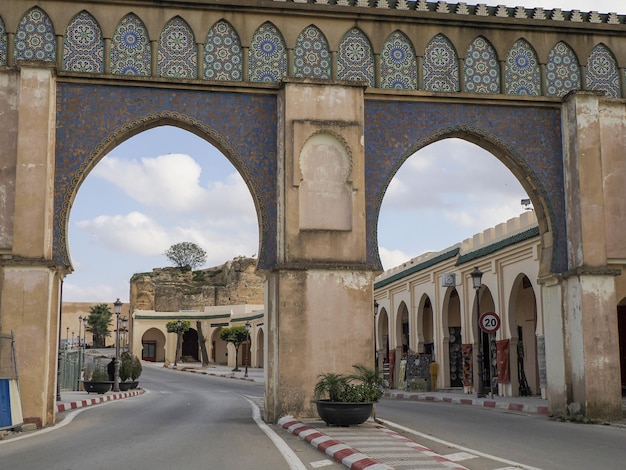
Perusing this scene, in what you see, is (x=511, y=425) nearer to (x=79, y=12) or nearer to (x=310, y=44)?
(x=310, y=44)

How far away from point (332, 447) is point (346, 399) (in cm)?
263

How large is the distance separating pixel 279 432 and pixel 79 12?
785 centimetres

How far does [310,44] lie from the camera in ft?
48.5

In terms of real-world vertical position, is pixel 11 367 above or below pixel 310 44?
below

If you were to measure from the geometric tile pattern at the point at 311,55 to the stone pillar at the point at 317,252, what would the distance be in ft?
1.39

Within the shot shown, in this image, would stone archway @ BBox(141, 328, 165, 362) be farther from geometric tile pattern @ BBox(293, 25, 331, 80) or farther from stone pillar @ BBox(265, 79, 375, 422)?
stone pillar @ BBox(265, 79, 375, 422)

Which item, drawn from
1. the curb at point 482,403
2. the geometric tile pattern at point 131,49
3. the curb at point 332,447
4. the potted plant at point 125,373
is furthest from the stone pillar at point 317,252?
the potted plant at point 125,373

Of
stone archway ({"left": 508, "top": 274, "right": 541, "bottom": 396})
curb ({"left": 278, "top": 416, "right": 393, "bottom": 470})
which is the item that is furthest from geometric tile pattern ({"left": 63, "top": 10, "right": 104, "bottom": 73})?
stone archway ({"left": 508, "top": 274, "right": 541, "bottom": 396})

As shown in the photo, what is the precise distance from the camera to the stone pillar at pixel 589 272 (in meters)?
14.4

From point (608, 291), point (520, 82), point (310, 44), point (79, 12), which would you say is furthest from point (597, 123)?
point (79, 12)

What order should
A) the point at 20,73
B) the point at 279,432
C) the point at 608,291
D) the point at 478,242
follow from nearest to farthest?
the point at 279,432
the point at 20,73
the point at 608,291
the point at 478,242

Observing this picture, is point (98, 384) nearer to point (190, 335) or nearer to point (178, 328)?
point (178, 328)

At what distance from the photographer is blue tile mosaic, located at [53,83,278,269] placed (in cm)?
1387

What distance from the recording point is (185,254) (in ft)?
311
